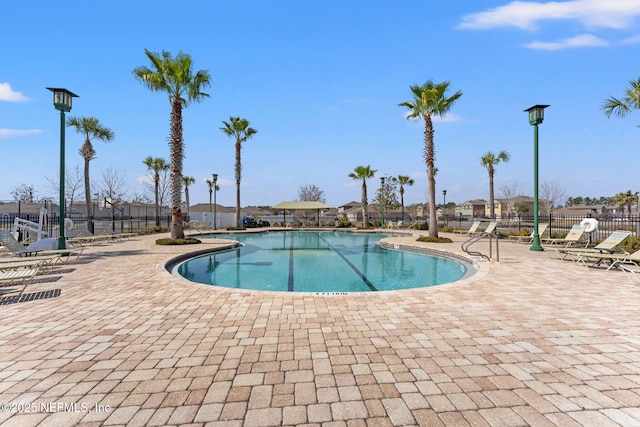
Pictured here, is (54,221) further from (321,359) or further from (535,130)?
(535,130)

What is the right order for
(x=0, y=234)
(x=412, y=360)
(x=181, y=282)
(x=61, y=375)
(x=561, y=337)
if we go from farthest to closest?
1. (x=0, y=234)
2. (x=181, y=282)
3. (x=561, y=337)
4. (x=412, y=360)
5. (x=61, y=375)

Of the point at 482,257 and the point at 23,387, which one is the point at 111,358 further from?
the point at 482,257

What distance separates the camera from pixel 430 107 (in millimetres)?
16047

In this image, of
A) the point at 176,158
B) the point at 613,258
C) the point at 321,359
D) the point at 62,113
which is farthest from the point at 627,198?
the point at 62,113

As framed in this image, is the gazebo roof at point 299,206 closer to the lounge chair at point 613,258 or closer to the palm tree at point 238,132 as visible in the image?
the palm tree at point 238,132

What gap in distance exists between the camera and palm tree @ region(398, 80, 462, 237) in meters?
15.6

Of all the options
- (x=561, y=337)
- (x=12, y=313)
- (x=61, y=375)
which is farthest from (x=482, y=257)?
(x=12, y=313)

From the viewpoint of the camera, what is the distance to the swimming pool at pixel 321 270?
796 cm

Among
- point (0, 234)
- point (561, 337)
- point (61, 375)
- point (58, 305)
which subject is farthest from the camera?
point (0, 234)

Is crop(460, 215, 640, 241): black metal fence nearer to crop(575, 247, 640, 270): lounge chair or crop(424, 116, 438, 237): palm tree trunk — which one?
crop(575, 247, 640, 270): lounge chair

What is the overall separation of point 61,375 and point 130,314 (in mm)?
1826

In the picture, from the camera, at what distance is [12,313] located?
15.0 ft

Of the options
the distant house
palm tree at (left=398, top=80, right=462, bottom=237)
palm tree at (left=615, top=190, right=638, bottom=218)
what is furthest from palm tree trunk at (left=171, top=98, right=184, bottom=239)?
the distant house

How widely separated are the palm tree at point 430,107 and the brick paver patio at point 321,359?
11038 mm
